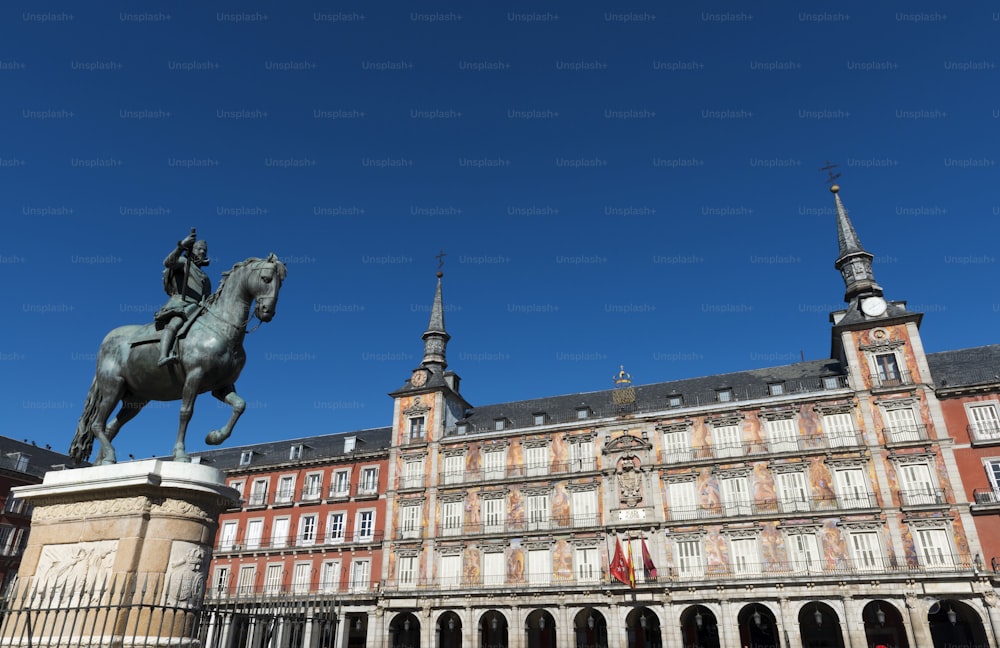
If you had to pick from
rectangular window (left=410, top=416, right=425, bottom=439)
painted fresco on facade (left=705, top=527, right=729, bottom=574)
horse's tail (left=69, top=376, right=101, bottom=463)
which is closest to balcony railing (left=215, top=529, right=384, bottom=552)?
rectangular window (left=410, top=416, right=425, bottom=439)

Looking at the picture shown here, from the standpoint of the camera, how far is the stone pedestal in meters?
6.98

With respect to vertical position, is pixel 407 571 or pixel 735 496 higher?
pixel 735 496

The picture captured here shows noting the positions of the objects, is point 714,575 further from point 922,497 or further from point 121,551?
point 121,551

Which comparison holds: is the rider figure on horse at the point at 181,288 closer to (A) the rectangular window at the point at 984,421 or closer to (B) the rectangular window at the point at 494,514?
(B) the rectangular window at the point at 494,514

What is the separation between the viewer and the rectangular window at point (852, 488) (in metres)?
32.0

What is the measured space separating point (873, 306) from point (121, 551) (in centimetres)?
3868

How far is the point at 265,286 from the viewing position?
347 inches

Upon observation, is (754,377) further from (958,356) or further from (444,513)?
(444,513)

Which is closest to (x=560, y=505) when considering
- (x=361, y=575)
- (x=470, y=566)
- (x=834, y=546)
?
(x=470, y=566)

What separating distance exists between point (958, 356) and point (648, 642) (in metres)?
23.6

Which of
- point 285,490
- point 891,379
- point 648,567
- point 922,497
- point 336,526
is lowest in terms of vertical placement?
point 648,567

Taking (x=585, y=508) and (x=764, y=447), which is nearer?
(x=764, y=447)

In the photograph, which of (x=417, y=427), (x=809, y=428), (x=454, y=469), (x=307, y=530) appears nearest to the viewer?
(x=809, y=428)

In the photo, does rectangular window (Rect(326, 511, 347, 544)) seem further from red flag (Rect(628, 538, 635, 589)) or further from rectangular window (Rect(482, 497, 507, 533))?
red flag (Rect(628, 538, 635, 589))
